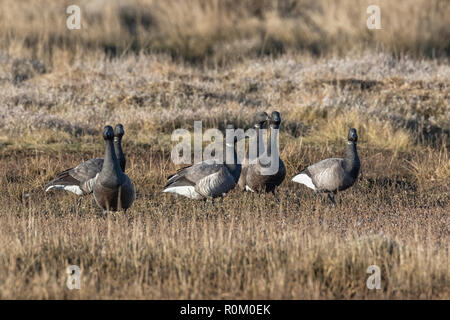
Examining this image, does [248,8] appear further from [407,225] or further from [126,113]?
[407,225]

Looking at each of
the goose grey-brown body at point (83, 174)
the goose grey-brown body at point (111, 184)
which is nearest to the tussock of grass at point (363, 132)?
the goose grey-brown body at point (83, 174)

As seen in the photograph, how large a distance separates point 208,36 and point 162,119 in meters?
9.13

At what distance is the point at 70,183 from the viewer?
9398mm

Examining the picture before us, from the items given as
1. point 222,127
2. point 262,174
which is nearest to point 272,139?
point 262,174

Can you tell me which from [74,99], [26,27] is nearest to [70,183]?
[74,99]

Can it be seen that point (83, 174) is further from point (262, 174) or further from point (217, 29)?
point (217, 29)

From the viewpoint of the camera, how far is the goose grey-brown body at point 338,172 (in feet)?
30.4

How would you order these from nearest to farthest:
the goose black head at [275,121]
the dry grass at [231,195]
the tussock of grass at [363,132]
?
the dry grass at [231,195] → the goose black head at [275,121] → the tussock of grass at [363,132]

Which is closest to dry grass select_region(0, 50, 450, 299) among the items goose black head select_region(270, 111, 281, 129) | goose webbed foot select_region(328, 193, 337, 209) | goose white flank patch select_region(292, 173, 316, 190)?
goose webbed foot select_region(328, 193, 337, 209)

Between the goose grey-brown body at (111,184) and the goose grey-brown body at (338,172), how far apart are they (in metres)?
→ 2.58

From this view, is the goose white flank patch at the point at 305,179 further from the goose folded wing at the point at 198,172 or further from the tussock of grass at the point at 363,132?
the tussock of grass at the point at 363,132

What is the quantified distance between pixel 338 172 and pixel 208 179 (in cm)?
169

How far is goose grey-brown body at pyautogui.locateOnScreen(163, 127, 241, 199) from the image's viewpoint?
29.5 ft

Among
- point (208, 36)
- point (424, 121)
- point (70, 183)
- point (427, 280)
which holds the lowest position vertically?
point (427, 280)
